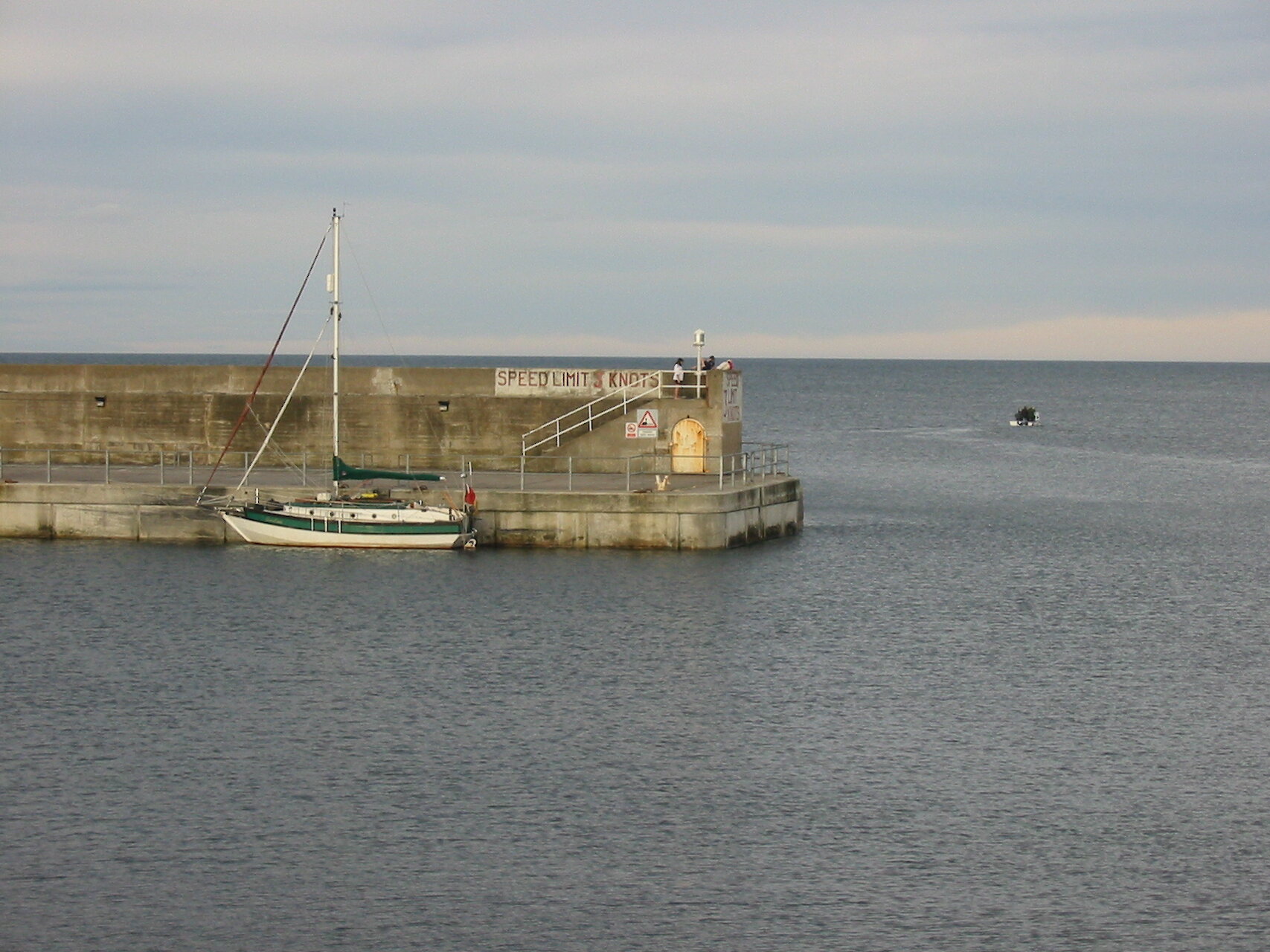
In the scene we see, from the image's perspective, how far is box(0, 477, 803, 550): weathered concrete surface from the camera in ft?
146

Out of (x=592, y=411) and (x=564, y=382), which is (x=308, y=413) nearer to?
(x=564, y=382)

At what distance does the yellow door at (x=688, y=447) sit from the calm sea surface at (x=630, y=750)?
3.46 m

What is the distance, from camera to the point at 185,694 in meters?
30.8

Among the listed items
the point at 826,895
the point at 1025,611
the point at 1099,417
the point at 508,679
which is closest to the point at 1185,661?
the point at 1025,611

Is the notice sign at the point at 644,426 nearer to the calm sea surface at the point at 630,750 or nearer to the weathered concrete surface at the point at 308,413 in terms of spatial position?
the weathered concrete surface at the point at 308,413

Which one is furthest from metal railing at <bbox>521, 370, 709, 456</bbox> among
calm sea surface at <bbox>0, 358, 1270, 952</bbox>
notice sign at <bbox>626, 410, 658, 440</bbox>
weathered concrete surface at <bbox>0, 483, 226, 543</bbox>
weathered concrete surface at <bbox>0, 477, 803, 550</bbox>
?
weathered concrete surface at <bbox>0, 483, 226, 543</bbox>

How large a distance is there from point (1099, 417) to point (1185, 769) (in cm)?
12383

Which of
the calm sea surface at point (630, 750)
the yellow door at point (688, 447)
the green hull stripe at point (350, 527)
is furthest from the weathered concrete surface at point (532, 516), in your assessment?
the yellow door at point (688, 447)

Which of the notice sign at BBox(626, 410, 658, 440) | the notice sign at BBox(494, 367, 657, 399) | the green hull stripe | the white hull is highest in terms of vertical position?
the notice sign at BBox(494, 367, 657, 399)

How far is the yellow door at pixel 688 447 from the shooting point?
49.2 m

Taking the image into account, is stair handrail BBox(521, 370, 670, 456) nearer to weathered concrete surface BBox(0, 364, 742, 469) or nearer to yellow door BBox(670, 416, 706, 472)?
weathered concrete surface BBox(0, 364, 742, 469)

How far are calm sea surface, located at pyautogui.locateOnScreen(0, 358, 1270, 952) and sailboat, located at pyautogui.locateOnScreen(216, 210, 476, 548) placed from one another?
0.78 meters

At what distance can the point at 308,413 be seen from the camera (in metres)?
52.4

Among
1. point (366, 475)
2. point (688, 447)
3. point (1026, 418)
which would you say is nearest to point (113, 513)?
point (366, 475)
